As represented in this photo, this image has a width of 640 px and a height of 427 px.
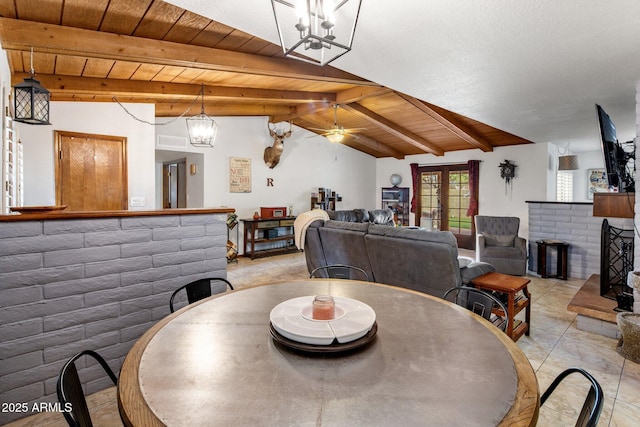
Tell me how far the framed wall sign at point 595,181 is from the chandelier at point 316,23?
7.69 metres

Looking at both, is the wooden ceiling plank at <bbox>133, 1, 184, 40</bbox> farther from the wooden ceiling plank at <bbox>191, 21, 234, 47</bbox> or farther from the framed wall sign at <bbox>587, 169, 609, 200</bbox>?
the framed wall sign at <bbox>587, 169, 609, 200</bbox>

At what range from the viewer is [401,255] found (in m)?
3.29

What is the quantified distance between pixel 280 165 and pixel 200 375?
646 cm

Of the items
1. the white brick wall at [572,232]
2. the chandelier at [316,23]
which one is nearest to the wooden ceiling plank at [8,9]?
the chandelier at [316,23]

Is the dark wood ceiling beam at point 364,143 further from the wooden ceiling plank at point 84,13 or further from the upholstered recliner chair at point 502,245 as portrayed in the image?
the wooden ceiling plank at point 84,13

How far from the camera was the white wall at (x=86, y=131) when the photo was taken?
11.6 feet

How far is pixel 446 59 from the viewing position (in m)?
2.40

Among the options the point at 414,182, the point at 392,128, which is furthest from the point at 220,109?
the point at 414,182

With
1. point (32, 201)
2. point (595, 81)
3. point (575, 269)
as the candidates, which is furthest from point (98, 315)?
point (575, 269)

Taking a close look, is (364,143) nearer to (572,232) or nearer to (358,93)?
(358,93)

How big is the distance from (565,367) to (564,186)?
647cm

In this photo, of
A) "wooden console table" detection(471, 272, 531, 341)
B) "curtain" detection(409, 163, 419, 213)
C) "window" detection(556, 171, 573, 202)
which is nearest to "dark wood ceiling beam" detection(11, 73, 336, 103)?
"wooden console table" detection(471, 272, 531, 341)

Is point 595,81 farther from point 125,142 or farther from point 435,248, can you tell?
point 125,142

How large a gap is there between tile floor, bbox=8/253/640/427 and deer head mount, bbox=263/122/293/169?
4973mm
